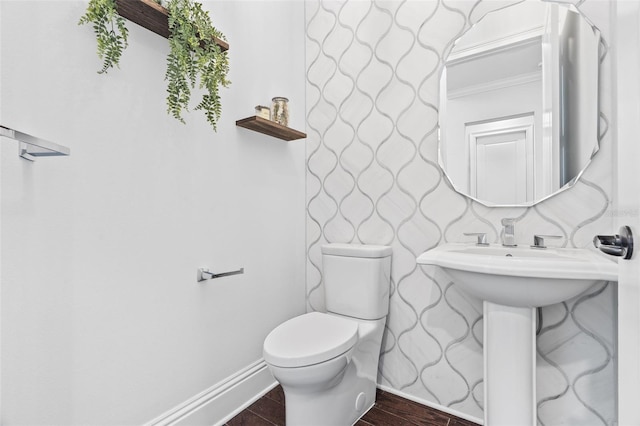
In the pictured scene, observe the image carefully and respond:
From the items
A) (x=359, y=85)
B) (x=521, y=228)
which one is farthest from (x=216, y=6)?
(x=521, y=228)

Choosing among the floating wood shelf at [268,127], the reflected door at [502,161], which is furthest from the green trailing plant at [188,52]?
the reflected door at [502,161]

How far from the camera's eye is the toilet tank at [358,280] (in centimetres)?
152

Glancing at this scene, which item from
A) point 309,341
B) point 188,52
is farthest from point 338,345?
point 188,52

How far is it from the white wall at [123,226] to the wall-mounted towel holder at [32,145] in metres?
0.03

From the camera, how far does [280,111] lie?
1.66m

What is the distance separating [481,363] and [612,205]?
0.82m

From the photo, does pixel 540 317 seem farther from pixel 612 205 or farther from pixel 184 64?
pixel 184 64

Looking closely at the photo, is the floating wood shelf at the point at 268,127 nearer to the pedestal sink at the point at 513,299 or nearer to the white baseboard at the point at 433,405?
the pedestal sink at the point at 513,299

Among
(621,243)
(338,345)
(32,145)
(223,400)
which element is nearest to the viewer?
(621,243)

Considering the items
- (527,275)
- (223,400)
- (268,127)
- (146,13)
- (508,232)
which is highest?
(146,13)

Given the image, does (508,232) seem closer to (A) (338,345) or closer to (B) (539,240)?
(B) (539,240)

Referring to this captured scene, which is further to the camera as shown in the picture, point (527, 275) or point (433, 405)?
point (433, 405)

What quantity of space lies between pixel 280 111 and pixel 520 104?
1.10 metres

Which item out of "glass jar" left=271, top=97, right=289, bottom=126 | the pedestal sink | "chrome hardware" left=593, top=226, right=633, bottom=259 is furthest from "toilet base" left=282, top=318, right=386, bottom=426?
"glass jar" left=271, top=97, right=289, bottom=126
